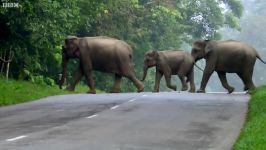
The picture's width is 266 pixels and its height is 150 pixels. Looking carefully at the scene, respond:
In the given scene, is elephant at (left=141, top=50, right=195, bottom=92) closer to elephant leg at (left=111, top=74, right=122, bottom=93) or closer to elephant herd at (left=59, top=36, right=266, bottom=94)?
elephant herd at (left=59, top=36, right=266, bottom=94)

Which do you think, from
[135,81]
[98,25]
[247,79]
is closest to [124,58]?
[135,81]

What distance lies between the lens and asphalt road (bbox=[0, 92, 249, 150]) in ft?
37.8

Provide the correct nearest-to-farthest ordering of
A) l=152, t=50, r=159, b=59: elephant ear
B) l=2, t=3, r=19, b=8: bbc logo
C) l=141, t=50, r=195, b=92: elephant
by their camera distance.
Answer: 1. l=2, t=3, r=19, b=8: bbc logo
2. l=152, t=50, r=159, b=59: elephant ear
3. l=141, t=50, r=195, b=92: elephant

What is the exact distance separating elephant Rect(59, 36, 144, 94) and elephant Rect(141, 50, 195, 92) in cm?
Answer: 402

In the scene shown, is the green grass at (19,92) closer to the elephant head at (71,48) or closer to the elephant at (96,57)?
the elephant at (96,57)

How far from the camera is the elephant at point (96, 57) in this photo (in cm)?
3338

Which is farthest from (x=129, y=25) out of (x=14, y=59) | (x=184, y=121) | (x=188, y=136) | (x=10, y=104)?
(x=188, y=136)

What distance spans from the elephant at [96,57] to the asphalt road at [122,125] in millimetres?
11283

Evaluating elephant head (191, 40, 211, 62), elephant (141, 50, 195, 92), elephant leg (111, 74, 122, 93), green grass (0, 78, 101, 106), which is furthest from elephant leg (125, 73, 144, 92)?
green grass (0, 78, 101, 106)

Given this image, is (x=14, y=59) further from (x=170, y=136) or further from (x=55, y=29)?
(x=170, y=136)

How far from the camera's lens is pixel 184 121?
15750mm

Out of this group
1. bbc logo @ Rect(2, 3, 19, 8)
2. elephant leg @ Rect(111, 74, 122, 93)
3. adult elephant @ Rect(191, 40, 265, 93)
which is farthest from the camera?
elephant leg @ Rect(111, 74, 122, 93)

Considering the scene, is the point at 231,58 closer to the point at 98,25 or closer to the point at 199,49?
the point at 199,49

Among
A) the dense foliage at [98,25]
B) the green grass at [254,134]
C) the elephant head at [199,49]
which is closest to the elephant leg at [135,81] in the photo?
the elephant head at [199,49]
